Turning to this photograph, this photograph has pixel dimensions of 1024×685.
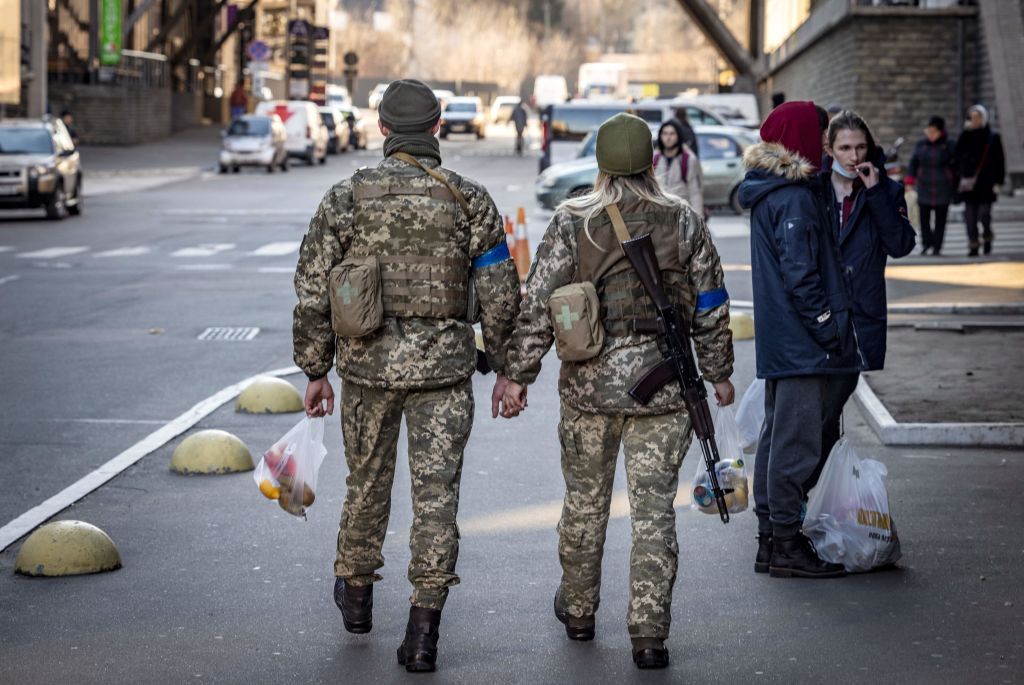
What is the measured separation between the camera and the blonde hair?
554 cm

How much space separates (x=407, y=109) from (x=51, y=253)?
59.3ft

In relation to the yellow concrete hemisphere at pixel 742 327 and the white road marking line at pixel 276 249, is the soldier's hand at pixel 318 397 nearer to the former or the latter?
the yellow concrete hemisphere at pixel 742 327

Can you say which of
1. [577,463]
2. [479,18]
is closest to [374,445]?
[577,463]

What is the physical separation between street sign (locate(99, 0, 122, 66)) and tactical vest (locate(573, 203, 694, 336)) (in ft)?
176

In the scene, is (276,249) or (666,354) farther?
(276,249)

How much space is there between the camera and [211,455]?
8.77m

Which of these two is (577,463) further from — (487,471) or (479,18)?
(479,18)

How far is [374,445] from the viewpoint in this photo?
5.60 meters

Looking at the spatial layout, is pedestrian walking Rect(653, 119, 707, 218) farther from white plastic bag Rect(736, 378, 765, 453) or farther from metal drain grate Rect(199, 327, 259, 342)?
white plastic bag Rect(736, 378, 765, 453)

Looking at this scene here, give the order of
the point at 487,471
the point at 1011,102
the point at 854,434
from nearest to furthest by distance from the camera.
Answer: the point at 487,471, the point at 854,434, the point at 1011,102

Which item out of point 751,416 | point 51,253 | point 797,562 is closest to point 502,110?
point 51,253

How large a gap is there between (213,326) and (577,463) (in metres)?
10.1

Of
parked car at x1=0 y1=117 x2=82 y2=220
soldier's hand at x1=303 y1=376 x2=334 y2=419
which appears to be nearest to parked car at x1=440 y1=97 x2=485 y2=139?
parked car at x1=0 y1=117 x2=82 y2=220

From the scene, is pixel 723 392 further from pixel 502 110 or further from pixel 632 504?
pixel 502 110
